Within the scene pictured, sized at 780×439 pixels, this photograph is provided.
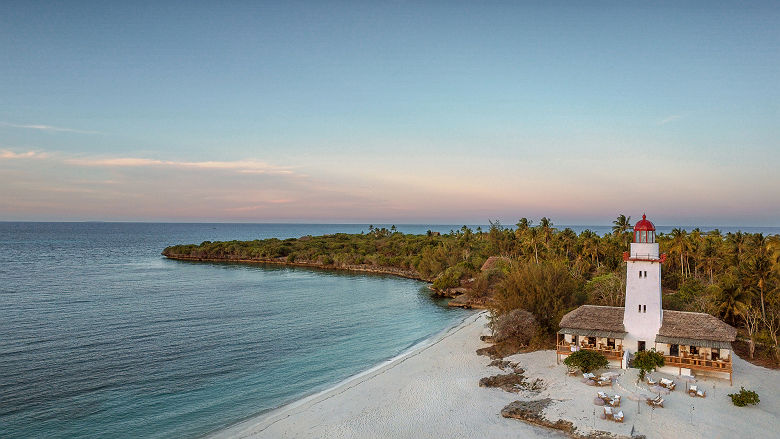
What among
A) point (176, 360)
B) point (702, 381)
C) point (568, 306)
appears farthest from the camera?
point (568, 306)

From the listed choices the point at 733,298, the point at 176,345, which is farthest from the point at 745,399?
the point at 176,345

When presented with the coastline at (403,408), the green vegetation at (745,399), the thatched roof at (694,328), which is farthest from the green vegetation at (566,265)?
the green vegetation at (745,399)

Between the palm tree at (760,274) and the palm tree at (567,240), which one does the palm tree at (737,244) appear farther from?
the palm tree at (567,240)

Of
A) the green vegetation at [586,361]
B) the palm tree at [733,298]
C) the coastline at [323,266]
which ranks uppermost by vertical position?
the palm tree at [733,298]

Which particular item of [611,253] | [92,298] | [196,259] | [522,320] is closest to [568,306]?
[522,320]

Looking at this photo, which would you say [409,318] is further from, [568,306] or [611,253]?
[611,253]

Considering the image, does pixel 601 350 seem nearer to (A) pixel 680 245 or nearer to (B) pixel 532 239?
(B) pixel 532 239
